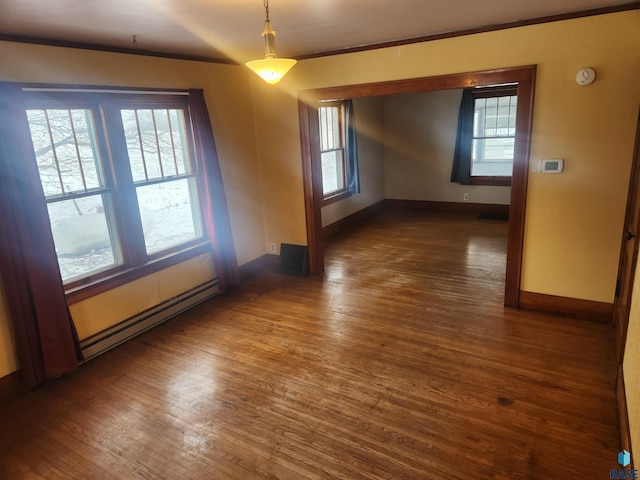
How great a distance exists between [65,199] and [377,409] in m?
2.78

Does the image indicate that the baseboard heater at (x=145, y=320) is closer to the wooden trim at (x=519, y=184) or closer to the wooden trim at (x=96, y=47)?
the wooden trim at (x=96, y=47)

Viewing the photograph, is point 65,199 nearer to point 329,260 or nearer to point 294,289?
point 294,289

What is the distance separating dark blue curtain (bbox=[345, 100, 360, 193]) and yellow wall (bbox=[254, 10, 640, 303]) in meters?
2.62

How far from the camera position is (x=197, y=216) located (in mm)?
4484

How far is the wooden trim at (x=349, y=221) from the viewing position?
664 centimetres

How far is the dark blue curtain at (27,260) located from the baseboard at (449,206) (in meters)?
6.39

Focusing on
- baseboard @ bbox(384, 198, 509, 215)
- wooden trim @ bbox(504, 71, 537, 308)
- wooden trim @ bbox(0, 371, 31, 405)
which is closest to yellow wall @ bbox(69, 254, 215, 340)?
wooden trim @ bbox(0, 371, 31, 405)

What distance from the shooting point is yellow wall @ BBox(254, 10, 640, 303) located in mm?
3131

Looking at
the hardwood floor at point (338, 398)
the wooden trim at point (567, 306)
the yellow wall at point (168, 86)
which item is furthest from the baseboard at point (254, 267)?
the wooden trim at point (567, 306)

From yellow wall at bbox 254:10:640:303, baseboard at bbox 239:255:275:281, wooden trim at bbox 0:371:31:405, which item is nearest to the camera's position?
wooden trim at bbox 0:371:31:405

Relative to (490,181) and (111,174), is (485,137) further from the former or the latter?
(111,174)

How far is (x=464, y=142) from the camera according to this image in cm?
740

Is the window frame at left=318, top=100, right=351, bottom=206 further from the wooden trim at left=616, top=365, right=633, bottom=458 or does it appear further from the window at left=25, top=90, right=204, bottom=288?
the wooden trim at left=616, top=365, right=633, bottom=458

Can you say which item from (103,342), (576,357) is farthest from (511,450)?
(103,342)
